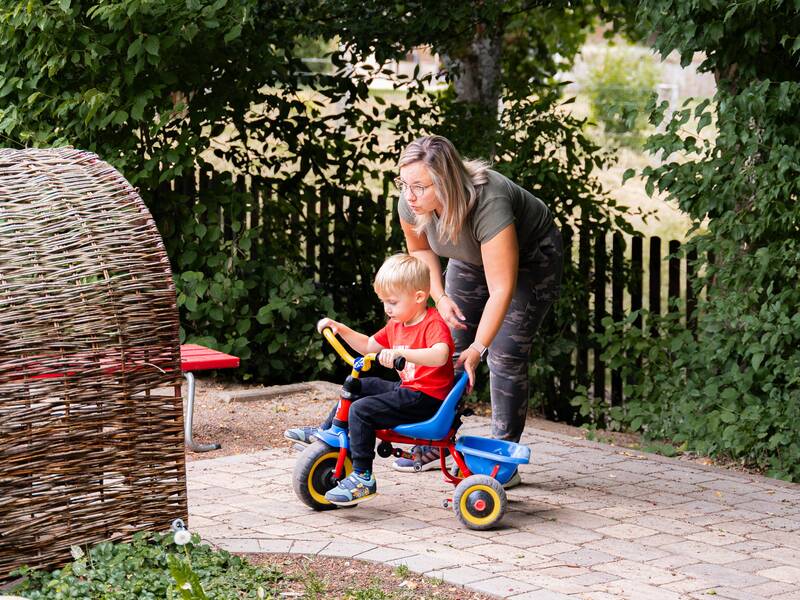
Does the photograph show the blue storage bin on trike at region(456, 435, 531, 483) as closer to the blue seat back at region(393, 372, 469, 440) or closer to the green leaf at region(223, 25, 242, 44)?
the blue seat back at region(393, 372, 469, 440)

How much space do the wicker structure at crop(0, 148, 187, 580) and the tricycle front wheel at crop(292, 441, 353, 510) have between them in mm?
838

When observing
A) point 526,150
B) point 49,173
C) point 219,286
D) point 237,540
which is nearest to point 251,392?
point 219,286

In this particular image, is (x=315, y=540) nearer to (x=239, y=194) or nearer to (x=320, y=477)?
(x=320, y=477)

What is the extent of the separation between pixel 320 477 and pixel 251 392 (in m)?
2.89

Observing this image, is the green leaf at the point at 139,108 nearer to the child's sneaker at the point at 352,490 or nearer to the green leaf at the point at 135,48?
the green leaf at the point at 135,48

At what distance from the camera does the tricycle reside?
4879mm

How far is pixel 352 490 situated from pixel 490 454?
0.62m

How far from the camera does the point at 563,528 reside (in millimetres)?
4969

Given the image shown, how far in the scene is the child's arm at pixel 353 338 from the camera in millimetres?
4930

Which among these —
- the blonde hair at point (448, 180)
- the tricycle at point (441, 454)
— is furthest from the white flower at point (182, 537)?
the blonde hair at point (448, 180)

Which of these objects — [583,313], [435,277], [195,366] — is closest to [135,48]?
[195,366]

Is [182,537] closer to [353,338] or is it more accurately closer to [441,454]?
[353,338]

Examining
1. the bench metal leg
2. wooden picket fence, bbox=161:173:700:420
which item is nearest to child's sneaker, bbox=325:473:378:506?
the bench metal leg

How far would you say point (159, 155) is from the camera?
8.37 m
